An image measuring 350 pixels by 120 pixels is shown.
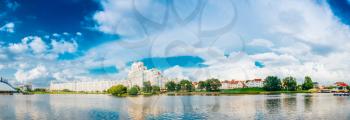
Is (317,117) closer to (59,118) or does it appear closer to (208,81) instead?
(59,118)

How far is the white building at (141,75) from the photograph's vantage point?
6294 inches

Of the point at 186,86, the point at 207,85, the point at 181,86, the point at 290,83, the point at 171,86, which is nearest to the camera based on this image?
the point at 290,83

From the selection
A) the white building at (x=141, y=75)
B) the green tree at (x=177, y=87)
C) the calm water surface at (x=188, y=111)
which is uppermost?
the white building at (x=141, y=75)

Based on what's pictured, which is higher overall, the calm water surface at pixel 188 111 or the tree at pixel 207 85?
the tree at pixel 207 85

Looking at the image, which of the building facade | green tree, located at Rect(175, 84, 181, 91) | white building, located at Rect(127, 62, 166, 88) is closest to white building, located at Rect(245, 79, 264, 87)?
the building facade

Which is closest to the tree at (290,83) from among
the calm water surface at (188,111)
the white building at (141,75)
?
the white building at (141,75)

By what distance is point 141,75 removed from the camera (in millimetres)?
159375

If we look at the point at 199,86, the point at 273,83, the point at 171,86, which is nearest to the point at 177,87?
the point at 171,86

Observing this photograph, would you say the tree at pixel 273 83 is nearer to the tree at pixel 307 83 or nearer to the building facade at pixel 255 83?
the tree at pixel 307 83

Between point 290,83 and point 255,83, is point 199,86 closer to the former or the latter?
point 290,83

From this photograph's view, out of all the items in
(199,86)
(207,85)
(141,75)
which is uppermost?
(141,75)

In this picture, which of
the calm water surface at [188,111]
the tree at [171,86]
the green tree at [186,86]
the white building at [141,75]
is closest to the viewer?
the calm water surface at [188,111]

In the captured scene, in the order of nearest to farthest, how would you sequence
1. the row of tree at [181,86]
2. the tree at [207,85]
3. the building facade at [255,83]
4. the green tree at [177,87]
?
the tree at [207,85] → the row of tree at [181,86] → the green tree at [177,87] → the building facade at [255,83]

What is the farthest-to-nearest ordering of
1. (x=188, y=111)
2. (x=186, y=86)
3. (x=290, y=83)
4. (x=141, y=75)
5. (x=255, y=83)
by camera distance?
(x=255, y=83) → (x=141, y=75) → (x=186, y=86) → (x=290, y=83) → (x=188, y=111)
